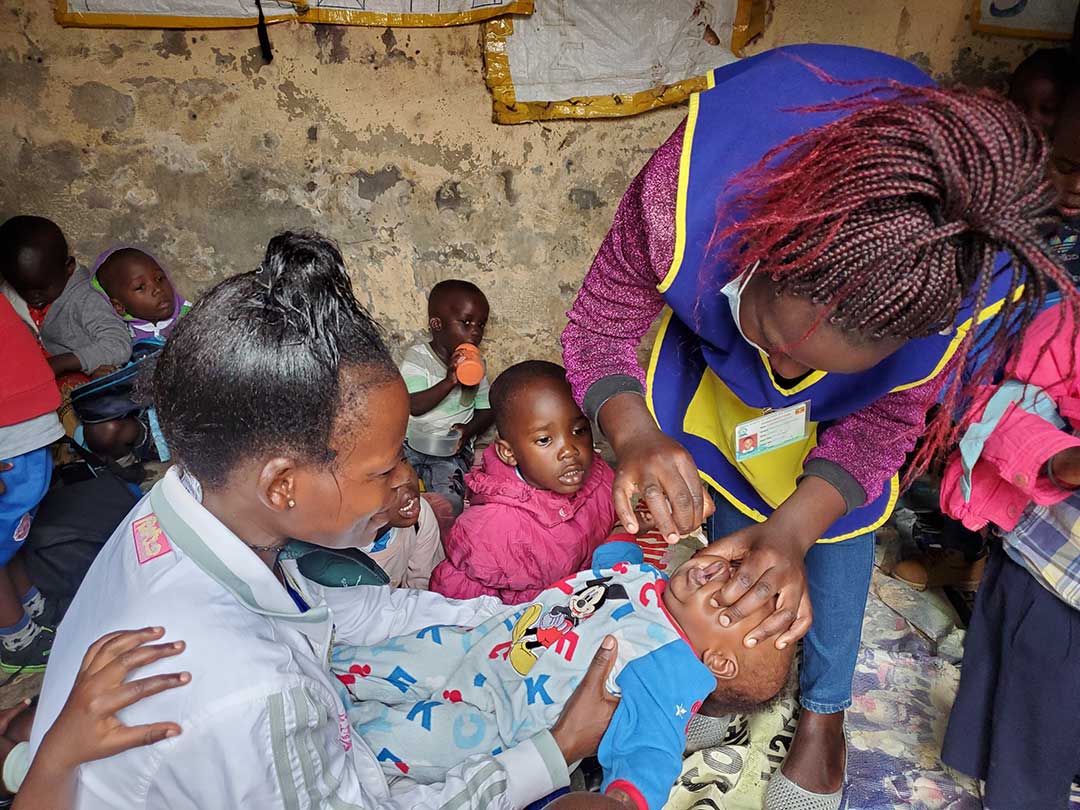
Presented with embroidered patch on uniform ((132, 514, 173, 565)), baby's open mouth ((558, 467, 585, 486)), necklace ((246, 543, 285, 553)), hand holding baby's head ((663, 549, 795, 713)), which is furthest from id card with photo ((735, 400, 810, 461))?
embroidered patch on uniform ((132, 514, 173, 565))

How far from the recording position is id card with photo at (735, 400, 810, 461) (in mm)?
1620

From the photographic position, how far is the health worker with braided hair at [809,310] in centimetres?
101

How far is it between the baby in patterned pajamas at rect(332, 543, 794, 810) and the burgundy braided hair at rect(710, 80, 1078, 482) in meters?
0.69

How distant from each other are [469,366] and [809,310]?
6.83ft

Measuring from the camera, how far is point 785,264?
1135 millimetres

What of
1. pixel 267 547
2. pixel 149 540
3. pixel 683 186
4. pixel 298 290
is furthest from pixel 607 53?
pixel 149 540

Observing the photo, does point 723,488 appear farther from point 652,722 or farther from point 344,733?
point 344,733

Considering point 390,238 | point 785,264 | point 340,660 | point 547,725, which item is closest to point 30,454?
point 340,660

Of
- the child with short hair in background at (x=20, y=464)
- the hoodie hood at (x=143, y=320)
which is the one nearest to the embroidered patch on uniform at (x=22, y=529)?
the child with short hair in background at (x=20, y=464)

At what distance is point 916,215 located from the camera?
3.32 feet

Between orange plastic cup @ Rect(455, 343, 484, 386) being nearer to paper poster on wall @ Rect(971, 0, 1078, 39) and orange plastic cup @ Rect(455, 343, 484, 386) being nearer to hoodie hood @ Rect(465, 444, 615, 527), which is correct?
hoodie hood @ Rect(465, 444, 615, 527)

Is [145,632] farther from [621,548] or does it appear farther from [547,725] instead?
[621,548]

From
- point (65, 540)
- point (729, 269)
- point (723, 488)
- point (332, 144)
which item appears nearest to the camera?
point (729, 269)

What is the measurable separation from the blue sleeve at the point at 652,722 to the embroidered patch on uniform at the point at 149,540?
95cm
